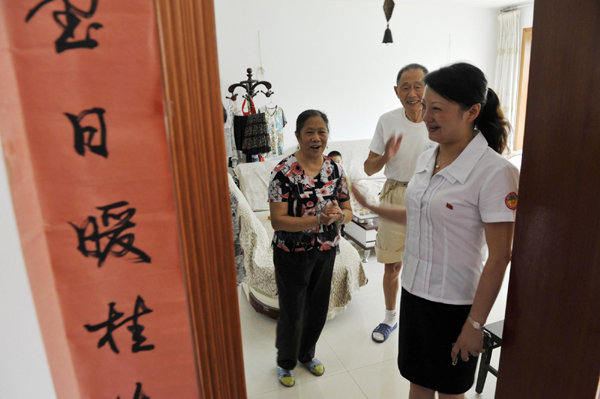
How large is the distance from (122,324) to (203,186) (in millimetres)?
240

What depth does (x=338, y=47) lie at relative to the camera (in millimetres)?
4375

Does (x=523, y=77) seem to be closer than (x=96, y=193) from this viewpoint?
No

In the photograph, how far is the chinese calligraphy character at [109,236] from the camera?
52 centimetres

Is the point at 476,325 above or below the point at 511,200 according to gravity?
below

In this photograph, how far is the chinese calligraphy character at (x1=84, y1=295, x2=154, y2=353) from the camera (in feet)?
1.83

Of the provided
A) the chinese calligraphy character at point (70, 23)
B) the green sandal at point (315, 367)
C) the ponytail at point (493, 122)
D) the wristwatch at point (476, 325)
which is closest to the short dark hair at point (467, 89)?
the ponytail at point (493, 122)

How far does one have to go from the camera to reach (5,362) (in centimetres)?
49

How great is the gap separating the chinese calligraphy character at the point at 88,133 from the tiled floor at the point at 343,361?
5.07ft

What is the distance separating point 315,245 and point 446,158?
0.68m

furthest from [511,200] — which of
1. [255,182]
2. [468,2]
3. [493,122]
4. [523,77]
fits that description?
[523,77]

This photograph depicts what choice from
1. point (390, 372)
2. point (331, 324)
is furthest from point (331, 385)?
point (331, 324)

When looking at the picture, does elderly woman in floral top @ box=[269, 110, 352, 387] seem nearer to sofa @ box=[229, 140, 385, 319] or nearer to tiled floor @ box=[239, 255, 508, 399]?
tiled floor @ box=[239, 255, 508, 399]

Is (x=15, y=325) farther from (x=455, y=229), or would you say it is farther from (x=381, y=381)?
(x=381, y=381)

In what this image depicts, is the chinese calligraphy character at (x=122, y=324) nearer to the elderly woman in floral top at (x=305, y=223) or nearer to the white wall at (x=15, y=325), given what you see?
the white wall at (x=15, y=325)
